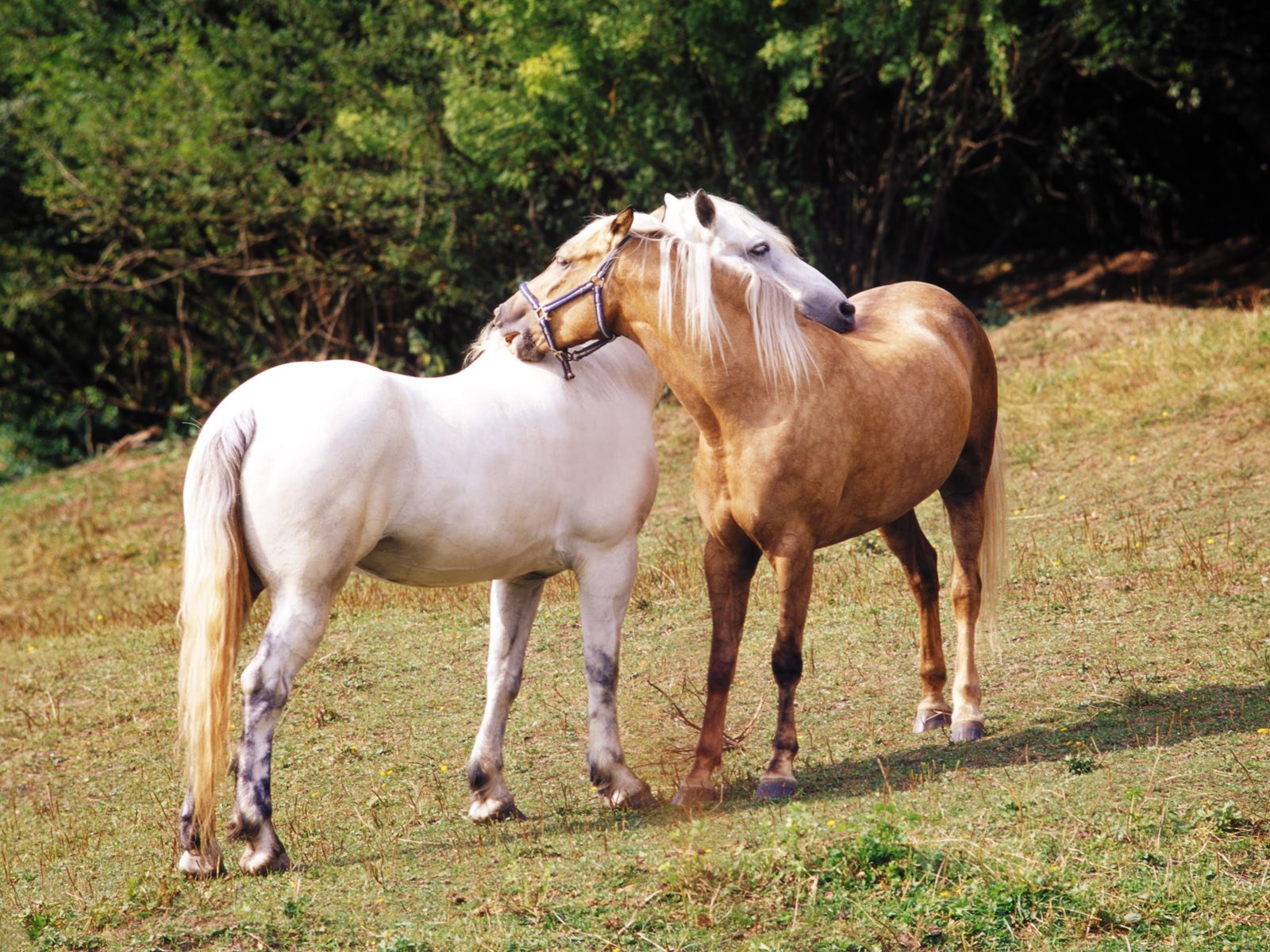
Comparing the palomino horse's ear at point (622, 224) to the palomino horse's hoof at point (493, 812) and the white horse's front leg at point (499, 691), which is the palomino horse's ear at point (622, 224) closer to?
the white horse's front leg at point (499, 691)

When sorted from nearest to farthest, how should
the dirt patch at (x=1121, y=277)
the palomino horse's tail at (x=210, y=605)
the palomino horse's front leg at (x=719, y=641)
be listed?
1. the palomino horse's tail at (x=210, y=605)
2. the palomino horse's front leg at (x=719, y=641)
3. the dirt patch at (x=1121, y=277)

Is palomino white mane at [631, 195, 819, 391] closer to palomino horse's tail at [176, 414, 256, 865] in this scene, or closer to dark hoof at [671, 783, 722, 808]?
dark hoof at [671, 783, 722, 808]

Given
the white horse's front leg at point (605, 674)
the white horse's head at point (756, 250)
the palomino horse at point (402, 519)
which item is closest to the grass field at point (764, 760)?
the white horse's front leg at point (605, 674)

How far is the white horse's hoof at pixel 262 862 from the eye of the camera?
15.6 ft

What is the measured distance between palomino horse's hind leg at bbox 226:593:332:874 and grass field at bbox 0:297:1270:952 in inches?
7.5

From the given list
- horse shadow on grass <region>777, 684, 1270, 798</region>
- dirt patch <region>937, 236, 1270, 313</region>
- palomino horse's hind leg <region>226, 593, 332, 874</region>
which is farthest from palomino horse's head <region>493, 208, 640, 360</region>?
dirt patch <region>937, 236, 1270, 313</region>

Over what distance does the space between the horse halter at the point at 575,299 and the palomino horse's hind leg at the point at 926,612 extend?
1736 mm

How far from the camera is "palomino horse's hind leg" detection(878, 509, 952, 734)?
596cm

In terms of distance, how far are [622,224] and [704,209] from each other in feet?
1.03

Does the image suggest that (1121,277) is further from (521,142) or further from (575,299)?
(575,299)

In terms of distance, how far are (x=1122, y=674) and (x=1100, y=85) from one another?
12.5 metres

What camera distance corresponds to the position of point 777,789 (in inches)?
201

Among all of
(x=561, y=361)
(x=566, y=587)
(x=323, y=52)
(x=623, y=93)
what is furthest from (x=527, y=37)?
(x=561, y=361)

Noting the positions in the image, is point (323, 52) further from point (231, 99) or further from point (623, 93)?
point (623, 93)
